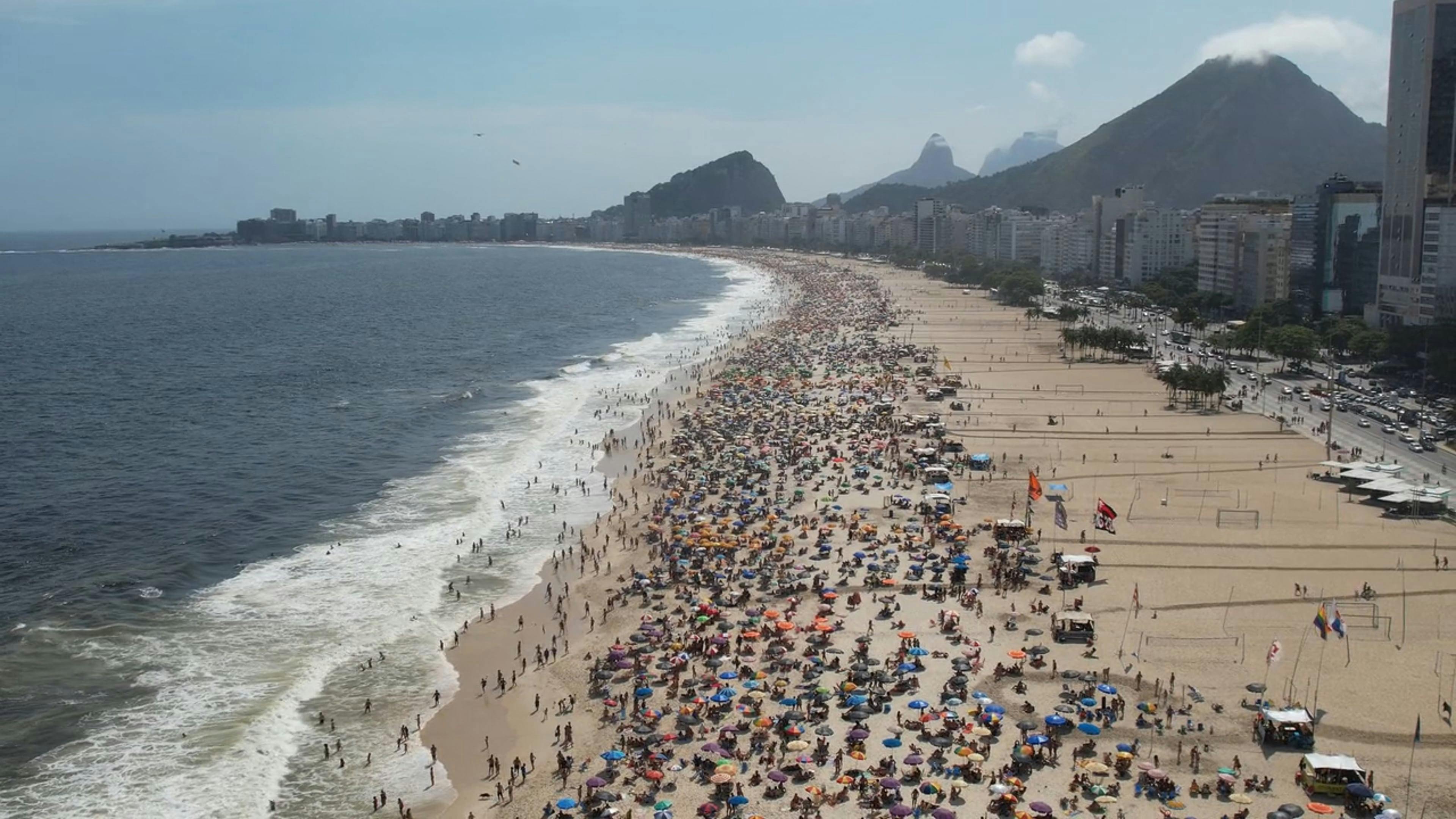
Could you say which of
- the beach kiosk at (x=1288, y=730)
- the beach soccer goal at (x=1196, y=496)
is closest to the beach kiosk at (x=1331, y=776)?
the beach kiosk at (x=1288, y=730)

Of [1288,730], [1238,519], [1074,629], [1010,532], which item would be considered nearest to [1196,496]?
[1238,519]

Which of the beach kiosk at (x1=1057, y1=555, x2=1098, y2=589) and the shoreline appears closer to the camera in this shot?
the shoreline

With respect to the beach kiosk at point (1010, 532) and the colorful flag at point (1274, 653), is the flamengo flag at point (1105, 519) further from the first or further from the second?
the colorful flag at point (1274, 653)

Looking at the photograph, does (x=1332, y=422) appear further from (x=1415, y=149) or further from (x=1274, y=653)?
(x=1415, y=149)

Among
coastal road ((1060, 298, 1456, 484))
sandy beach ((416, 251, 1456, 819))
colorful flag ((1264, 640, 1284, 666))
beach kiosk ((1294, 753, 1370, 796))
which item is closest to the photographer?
beach kiosk ((1294, 753, 1370, 796))

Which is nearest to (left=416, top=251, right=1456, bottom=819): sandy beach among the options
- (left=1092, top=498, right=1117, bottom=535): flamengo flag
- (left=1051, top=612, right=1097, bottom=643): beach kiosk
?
(left=1051, top=612, right=1097, bottom=643): beach kiosk

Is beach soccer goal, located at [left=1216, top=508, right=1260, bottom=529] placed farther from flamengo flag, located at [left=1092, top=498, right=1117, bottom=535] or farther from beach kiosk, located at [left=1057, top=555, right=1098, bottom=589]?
beach kiosk, located at [left=1057, top=555, right=1098, bottom=589]
